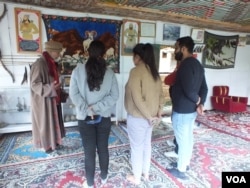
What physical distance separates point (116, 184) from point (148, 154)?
0.47 m

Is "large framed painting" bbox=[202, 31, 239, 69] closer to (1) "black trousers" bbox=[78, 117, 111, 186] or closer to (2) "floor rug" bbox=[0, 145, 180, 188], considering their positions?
(2) "floor rug" bbox=[0, 145, 180, 188]

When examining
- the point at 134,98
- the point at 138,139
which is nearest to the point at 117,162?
the point at 138,139

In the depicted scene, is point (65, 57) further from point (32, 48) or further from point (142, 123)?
point (142, 123)

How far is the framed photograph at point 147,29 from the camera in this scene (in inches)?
156

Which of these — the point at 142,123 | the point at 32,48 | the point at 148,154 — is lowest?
the point at 148,154

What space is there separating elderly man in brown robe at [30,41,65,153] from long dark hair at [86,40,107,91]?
0.89 m

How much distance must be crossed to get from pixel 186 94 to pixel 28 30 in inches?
106

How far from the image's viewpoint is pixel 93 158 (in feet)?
5.87

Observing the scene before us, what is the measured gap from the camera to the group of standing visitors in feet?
5.32

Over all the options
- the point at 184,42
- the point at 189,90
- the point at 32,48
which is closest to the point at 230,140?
the point at 189,90

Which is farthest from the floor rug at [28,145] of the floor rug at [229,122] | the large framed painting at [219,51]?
the large framed painting at [219,51]

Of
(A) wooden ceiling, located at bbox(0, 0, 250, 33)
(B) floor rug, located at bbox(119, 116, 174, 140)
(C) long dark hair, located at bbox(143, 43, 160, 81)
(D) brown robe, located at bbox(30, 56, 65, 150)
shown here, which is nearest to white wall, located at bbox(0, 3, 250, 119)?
(A) wooden ceiling, located at bbox(0, 0, 250, 33)

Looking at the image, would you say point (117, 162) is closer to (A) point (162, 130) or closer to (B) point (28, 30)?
(A) point (162, 130)

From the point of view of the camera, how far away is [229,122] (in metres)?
4.14
